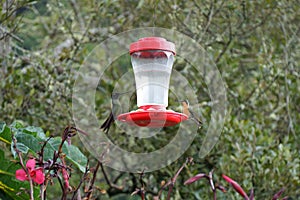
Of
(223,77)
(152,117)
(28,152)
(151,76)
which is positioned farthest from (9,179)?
(223,77)

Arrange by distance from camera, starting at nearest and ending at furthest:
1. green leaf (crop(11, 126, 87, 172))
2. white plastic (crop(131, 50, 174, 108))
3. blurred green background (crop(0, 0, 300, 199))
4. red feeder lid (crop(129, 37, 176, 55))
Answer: green leaf (crop(11, 126, 87, 172)) < red feeder lid (crop(129, 37, 176, 55)) < white plastic (crop(131, 50, 174, 108)) < blurred green background (crop(0, 0, 300, 199))

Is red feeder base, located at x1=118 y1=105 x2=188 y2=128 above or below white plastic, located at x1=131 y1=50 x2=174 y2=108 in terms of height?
below

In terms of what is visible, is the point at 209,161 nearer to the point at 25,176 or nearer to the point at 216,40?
the point at 216,40

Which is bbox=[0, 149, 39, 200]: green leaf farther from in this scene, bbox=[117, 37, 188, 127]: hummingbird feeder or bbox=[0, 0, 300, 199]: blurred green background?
bbox=[0, 0, 300, 199]: blurred green background

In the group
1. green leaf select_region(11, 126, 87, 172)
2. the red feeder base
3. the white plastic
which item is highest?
the white plastic

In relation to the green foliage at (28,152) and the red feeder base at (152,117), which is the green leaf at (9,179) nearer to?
the green foliage at (28,152)

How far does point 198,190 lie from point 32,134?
1.80m

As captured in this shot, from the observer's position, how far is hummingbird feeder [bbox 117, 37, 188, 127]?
1.83 meters

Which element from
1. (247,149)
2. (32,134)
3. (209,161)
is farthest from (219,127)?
(32,134)

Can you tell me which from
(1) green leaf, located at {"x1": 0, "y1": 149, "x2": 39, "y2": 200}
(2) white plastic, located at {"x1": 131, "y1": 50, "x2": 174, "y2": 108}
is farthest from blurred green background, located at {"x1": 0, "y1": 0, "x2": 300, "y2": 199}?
(1) green leaf, located at {"x1": 0, "y1": 149, "x2": 39, "y2": 200}

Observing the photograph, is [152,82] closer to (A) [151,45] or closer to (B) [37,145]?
(A) [151,45]

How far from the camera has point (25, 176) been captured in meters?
1.39

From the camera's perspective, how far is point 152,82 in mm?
2121

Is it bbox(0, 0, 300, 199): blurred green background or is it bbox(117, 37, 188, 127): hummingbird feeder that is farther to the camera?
bbox(0, 0, 300, 199): blurred green background
